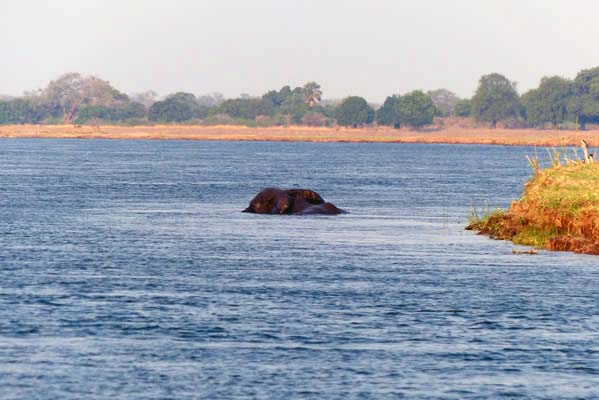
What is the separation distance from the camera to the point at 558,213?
4359 cm

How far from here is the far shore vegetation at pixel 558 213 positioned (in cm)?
4241

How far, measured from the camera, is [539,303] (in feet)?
101

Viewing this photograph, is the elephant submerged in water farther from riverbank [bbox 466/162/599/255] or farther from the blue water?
riverbank [bbox 466/162/599/255]

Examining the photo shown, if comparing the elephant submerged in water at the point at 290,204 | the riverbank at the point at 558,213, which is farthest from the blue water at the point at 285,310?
the elephant submerged in water at the point at 290,204

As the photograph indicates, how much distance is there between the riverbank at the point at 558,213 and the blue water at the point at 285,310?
3.92 ft

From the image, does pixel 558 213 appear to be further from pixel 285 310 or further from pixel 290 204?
pixel 290 204

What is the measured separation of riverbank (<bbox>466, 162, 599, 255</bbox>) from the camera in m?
42.4

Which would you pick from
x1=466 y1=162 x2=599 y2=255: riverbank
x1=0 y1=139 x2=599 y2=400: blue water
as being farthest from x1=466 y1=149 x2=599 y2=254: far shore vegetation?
x1=0 y1=139 x2=599 y2=400: blue water

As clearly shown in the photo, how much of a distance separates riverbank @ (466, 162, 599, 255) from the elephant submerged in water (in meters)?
11.4

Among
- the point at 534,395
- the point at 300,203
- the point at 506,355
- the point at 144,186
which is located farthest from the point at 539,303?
the point at 144,186

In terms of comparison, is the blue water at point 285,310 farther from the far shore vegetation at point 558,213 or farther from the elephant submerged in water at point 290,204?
the elephant submerged in water at point 290,204

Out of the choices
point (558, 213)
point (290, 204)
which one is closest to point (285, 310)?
point (558, 213)

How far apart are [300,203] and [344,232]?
909 cm

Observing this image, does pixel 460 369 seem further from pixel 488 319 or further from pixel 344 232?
pixel 344 232
